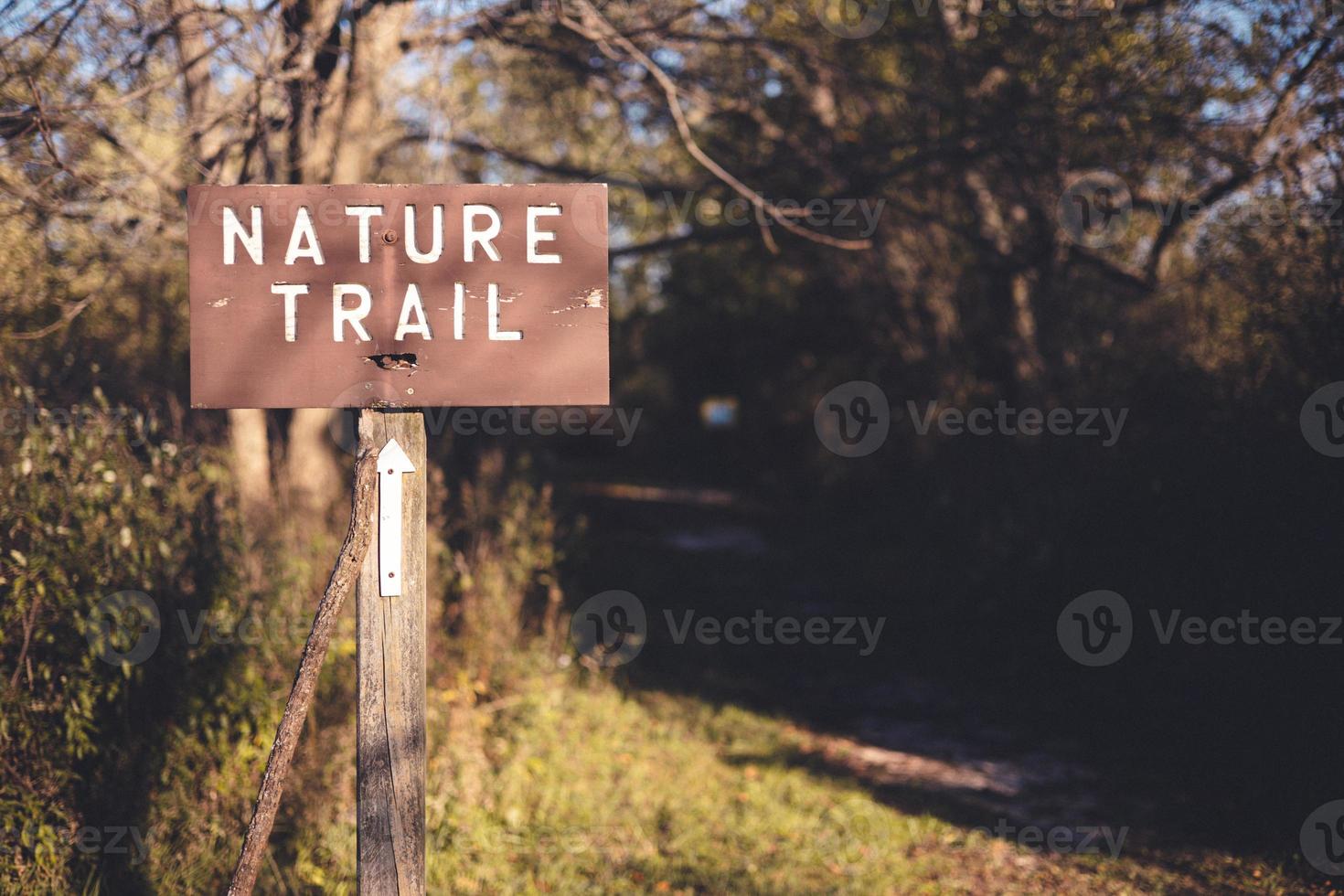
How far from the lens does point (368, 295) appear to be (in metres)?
2.79

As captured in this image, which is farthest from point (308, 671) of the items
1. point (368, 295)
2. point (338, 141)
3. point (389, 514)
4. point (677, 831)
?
point (338, 141)

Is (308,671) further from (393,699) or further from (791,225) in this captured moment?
(791,225)

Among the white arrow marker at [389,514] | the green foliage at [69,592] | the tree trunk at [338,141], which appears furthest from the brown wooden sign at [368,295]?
the tree trunk at [338,141]

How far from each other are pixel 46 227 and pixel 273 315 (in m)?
4.08

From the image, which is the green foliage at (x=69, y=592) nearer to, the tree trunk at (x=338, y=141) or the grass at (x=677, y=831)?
the grass at (x=677, y=831)

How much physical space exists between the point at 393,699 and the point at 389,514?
53 cm

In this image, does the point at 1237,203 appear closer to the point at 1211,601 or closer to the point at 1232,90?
the point at 1232,90

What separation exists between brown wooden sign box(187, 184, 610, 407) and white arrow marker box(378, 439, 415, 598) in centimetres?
16

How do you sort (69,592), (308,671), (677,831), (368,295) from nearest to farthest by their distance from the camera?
1. (308,671)
2. (368,295)
3. (69,592)
4. (677,831)

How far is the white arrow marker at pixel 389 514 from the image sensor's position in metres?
2.81

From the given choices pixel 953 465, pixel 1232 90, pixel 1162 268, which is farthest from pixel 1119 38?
pixel 953 465

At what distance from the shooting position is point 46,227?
19.2ft

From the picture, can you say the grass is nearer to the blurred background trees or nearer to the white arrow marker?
the blurred background trees

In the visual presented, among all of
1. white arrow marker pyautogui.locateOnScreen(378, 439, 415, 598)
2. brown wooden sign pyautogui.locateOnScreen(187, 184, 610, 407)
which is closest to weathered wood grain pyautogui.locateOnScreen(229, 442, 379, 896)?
white arrow marker pyautogui.locateOnScreen(378, 439, 415, 598)
